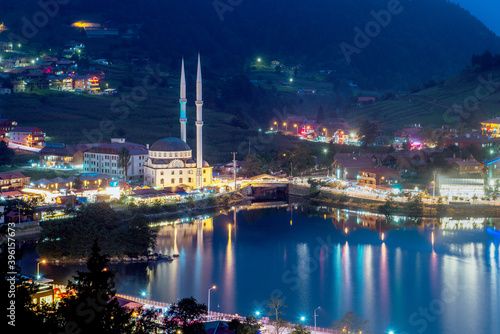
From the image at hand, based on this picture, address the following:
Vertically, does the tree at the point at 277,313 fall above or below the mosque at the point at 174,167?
below

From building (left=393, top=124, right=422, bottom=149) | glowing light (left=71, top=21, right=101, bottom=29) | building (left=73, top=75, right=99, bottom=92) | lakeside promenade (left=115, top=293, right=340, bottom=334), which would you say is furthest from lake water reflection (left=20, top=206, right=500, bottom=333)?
glowing light (left=71, top=21, right=101, bottom=29)

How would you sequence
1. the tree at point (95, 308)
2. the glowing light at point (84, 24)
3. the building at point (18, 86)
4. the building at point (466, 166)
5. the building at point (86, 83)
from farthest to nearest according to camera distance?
1. the glowing light at point (84, 24)
2. the building at point (86, 83)
3. the building at point (18, 86)
4. the building at point (466, 166)
5. the tree at point (95, 308)

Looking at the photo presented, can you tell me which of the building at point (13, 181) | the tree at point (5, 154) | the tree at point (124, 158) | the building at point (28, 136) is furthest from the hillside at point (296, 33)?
the building at point (13, 181)

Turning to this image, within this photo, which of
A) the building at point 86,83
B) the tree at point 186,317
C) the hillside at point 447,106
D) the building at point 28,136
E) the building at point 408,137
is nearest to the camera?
the tree at point 186,317

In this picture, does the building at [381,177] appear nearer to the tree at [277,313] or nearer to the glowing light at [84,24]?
the tree at [277,313]

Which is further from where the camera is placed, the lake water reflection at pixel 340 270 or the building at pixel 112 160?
the building at pixel 112 160

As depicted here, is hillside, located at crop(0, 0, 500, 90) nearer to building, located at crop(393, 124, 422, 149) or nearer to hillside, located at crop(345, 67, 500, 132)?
hillside, located at crop(345, 67, 500, 132)

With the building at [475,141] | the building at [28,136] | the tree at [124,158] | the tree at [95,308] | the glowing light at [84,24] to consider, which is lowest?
the tree at [95,308]
